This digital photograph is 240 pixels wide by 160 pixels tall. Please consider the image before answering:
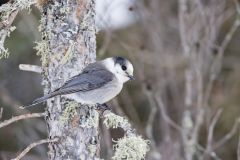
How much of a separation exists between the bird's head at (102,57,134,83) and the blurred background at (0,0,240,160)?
52.9 inches

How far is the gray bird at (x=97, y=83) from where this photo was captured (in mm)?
3613

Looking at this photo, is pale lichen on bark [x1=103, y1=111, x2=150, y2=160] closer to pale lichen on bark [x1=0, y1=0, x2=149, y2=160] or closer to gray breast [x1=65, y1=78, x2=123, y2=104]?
pale lichen on bark [x1=0, y1=0, x2=149, y2=160]

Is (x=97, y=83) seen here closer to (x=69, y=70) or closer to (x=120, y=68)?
(x=120, y=68)

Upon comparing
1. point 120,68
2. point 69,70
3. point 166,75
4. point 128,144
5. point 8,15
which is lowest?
point 128,144

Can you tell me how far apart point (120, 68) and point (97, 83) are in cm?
27

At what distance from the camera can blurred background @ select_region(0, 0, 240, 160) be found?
5.77 metres

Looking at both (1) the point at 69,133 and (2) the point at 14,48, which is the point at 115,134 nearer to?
(2) the point at 14,48

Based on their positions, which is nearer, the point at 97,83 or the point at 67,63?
the point at 67,63

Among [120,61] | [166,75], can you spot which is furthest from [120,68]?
[166,75]

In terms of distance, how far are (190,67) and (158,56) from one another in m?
0.51

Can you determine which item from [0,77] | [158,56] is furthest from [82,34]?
[0,77]

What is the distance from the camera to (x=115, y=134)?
6.95m

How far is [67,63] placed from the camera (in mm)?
3637

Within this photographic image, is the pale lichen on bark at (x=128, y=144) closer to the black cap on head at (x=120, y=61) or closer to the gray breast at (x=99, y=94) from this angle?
the gray breast at (x=99, y=94)
